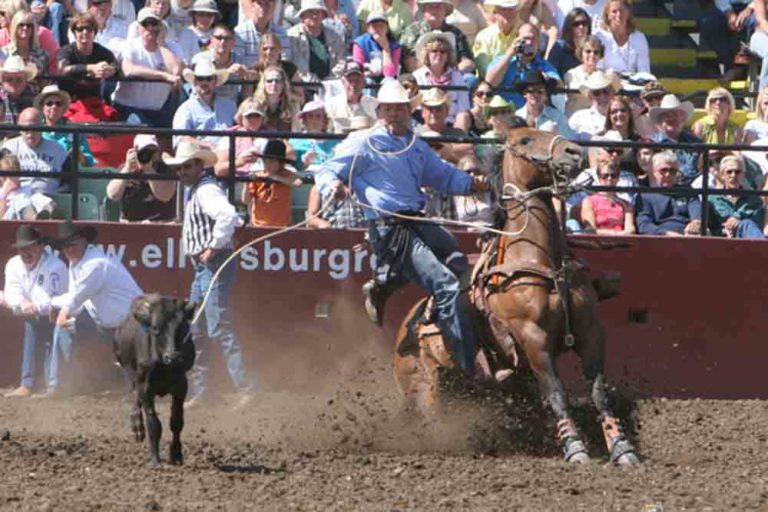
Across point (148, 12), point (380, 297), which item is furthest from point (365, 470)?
point (148, 12)

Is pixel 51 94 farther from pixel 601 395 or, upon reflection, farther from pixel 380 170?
pixel 601 395

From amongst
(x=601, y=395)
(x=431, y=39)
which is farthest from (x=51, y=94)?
(x=601, y=395)

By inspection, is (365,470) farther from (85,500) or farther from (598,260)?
(598,260)

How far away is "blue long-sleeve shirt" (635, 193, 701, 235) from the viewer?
13.5 m

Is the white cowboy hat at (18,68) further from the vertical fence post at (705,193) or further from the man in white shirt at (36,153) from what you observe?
the vertical fence post at (705,193)

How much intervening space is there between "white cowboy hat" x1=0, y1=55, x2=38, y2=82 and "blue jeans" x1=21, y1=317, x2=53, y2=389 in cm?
190

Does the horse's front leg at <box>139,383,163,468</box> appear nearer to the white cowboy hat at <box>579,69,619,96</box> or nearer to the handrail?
the handrail

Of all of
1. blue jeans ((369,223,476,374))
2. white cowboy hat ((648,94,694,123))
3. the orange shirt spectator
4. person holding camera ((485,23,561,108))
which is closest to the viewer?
blue jeans ((369,223,476,374))

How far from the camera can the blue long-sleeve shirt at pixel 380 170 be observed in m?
10.6

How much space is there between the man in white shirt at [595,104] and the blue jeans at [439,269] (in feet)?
12.2

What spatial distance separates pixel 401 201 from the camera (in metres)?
10.7

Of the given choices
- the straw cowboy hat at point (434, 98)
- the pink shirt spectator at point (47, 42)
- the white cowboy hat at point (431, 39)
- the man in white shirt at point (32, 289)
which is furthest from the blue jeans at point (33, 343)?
the white cowboy hat at point (431, 39)

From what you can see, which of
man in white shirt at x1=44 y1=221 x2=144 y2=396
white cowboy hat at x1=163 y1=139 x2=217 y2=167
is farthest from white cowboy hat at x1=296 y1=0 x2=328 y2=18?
man in white shirt at x1=44 y1=221 x2=144 y2=396

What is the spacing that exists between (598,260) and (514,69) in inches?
88.7
